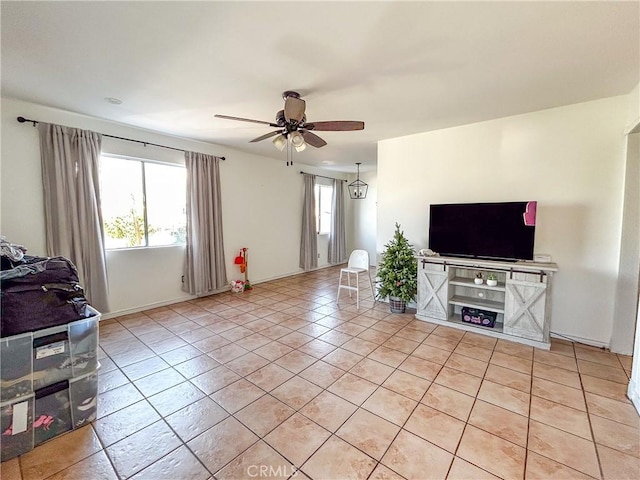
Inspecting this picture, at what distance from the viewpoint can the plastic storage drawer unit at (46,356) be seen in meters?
1.56

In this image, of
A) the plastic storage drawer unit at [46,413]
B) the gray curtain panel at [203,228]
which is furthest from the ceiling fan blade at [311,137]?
the plastic storage drawer unit at [46,413]

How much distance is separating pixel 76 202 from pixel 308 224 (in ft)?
13.6

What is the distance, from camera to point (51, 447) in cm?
166

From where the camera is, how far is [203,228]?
14.6 ft

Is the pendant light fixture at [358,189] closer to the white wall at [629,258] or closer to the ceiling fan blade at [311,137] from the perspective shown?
the ceiling fan blade at [311,137]

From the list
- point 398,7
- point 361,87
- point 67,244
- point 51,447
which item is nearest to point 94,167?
point 67,244

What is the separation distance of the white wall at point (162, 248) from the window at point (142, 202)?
15 cm

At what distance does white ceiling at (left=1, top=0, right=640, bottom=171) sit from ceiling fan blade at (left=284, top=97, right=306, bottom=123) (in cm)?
19

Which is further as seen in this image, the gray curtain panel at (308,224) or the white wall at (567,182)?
the gray curtain panel at (308,224)

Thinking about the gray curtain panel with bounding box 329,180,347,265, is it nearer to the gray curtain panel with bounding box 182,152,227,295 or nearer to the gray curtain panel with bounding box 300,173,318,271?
the gray curtain panel with bounding box 300,173,318,271

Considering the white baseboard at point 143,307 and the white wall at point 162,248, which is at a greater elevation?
the white wall at point 162,248

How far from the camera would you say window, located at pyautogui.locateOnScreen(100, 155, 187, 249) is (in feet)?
12.0

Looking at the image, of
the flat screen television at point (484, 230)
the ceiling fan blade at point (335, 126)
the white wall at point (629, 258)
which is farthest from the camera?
the flat screen television at point (484, 230)

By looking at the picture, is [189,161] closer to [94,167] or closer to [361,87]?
[94,167]
